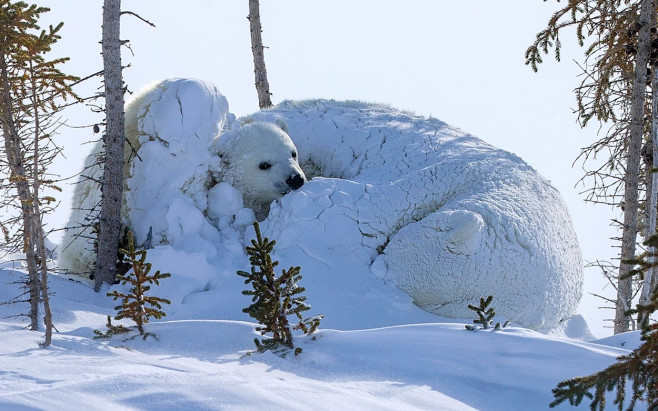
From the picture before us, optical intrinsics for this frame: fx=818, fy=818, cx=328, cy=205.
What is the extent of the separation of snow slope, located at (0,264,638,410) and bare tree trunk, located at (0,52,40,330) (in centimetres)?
50

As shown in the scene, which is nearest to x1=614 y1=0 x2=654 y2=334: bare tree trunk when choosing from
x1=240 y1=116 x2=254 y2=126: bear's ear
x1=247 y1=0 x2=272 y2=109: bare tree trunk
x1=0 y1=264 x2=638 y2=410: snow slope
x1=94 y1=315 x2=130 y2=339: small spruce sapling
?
x1=240 y1=116 x2=254 y2=126: bear's ear

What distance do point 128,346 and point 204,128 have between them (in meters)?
3.99

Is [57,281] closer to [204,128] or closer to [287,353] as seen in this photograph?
[204,128]

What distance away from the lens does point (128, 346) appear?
20.0 feet

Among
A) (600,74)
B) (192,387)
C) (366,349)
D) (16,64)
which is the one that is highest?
(600,74)

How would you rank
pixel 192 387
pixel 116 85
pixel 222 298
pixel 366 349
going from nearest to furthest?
pixel 192 387 < pixel 366 349 < pixel 222 298 < pixel 116 85

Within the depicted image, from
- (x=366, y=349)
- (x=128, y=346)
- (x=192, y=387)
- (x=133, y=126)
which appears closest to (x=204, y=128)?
(x=133, y=126)

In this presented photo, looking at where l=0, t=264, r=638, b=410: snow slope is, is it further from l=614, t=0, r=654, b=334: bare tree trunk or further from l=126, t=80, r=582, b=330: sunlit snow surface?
l=614, t=0, r=654, b=334: bare tree trunk

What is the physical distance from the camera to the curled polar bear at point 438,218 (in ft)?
28.3

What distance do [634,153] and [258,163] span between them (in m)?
5.48

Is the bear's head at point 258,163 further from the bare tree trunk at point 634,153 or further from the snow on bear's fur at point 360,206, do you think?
the bare tree trunk at point 634,153

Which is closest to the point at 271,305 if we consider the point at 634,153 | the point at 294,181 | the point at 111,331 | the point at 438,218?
the point at 111,331

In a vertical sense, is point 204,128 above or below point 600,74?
below

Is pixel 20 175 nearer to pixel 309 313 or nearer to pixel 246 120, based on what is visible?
pixel 309 313
